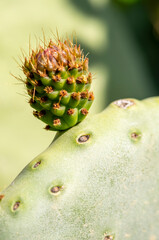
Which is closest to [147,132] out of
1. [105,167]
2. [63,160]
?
[105,167]

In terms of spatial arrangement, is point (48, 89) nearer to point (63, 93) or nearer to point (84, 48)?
point (63, 93)

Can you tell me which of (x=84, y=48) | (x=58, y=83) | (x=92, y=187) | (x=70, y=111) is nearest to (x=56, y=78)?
(x=58, y=83)

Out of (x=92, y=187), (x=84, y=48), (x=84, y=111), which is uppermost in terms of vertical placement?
(x=84, y=111)

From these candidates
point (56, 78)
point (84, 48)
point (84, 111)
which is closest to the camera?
point (56, 78)

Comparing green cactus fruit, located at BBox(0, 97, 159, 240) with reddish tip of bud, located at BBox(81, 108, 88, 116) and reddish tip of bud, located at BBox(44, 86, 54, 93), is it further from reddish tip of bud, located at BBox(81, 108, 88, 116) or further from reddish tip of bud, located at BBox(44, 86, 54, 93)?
reddish tip of bud, located at BBox(44, 86, 54, 93)

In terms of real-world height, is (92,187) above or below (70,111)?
below

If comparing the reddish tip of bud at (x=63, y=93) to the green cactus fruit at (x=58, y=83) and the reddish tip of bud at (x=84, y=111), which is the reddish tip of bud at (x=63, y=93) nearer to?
the green cactus fruit at (x=58, y=83)
